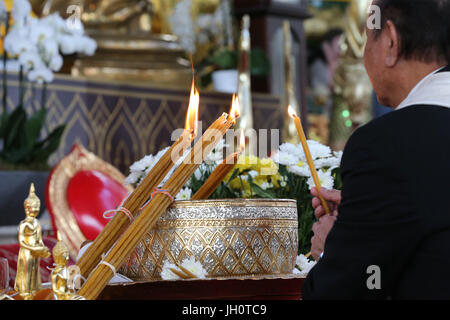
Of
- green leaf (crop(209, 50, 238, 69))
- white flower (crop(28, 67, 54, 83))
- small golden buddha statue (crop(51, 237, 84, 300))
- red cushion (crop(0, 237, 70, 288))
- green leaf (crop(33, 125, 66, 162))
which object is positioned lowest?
green leaf (crop(33, 125, 66, 162))

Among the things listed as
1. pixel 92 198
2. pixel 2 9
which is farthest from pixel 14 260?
pixel 2 9

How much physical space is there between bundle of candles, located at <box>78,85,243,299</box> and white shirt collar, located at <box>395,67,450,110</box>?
19 cm

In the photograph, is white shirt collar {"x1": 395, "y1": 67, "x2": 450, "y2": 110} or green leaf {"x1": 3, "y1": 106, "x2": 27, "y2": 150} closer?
white shirt collar {"x1": 395, "y1": 67, "x2": 450, "y2": 110}

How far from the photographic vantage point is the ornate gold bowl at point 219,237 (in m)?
0.76

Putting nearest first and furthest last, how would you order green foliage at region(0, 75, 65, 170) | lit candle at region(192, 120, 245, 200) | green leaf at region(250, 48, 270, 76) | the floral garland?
lit candle at region(192, 120, 245, 200) < the floral garland < green foliage at region(0, 75, 65, 170) < green leaf at region(250, 48, 270, 76)

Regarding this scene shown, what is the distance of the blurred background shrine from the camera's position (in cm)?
318

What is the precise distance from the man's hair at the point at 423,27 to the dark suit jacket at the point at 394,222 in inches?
4.5

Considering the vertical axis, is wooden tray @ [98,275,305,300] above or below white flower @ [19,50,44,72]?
above

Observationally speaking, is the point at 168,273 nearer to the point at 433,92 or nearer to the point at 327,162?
the point at 433,92

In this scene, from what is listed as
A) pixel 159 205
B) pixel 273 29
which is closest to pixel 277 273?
pixel 159 205

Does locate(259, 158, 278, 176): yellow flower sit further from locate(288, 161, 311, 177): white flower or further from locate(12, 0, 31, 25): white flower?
locate(12, 0, 31, 25): white flower

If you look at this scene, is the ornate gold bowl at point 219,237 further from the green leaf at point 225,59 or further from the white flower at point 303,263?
the green leaf at point 225,59

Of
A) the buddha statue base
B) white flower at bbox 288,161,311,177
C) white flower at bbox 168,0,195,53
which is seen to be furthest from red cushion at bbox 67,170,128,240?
white flower at bbox 168,0,195,53
